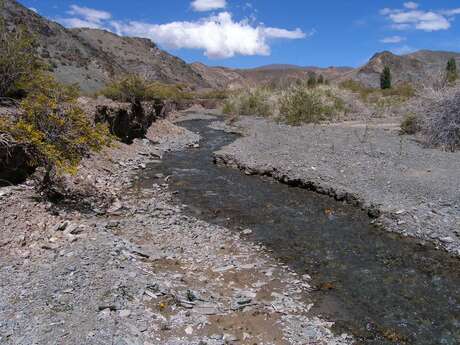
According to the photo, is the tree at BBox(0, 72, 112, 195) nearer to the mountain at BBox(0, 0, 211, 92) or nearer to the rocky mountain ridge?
the rocky mountain ridge

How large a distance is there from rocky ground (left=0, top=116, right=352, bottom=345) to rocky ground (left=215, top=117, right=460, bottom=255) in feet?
14.3

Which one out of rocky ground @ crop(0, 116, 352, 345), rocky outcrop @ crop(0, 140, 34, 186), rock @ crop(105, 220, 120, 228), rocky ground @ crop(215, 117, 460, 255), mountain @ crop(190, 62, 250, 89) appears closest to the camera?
rocky ground @ crop(0, 116, 352, 345)

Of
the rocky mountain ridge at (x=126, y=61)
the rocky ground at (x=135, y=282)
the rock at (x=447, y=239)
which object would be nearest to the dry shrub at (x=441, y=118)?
the rocky mountain ridge at (x=126, y=61)

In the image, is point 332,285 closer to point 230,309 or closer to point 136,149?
point 230,309

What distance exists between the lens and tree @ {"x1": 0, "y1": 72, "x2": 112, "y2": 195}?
9992 millimetres

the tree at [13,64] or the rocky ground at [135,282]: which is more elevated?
the tree at [13,64]

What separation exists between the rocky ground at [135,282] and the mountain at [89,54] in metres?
21.9

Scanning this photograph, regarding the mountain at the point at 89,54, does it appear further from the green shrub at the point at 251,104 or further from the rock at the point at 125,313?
the rock at the point at 125,313

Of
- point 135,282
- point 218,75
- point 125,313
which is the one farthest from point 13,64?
point 218,75

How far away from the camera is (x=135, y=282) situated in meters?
7.55

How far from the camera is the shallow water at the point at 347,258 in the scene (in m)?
7.34

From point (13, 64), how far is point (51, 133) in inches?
258

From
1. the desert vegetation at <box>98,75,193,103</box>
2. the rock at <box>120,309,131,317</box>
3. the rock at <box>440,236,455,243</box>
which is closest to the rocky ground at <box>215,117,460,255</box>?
the rock at <box>440,236,455,243</box>

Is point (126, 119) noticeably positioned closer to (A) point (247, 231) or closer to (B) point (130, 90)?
(B) point (130, 90)
